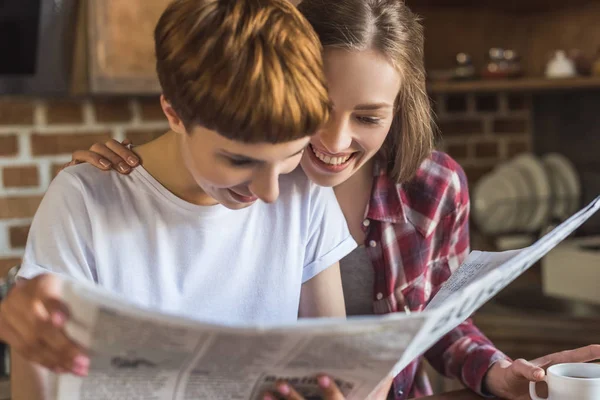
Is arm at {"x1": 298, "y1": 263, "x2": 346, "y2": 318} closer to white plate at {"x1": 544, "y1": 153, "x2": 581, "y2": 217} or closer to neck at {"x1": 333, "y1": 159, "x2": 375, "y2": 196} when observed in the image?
neck at {"x1": 333, "y1": 159, "x2": 375, "y2": 196}

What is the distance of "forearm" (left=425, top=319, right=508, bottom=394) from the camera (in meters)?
1.15

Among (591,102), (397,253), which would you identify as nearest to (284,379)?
(397,253)

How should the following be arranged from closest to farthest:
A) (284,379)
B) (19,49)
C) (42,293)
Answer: (42,293), (284,379), (19,49)

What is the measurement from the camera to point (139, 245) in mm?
1009

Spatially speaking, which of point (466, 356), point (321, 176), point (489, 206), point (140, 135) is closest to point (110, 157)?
point (321, 176)

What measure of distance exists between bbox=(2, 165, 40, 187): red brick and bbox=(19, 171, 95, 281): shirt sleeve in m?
1.19

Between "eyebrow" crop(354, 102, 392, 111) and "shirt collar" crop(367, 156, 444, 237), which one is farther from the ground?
"eyebrow" crop(354, 102, 392, 111)

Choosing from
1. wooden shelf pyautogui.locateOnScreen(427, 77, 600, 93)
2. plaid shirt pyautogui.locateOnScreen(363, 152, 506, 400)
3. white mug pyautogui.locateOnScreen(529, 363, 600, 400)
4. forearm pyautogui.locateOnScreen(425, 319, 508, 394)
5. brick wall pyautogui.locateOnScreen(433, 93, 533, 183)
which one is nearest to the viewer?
white mug pyautogui.locateOnScreen(529, 363, 600, 400)

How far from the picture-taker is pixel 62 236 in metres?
0.94

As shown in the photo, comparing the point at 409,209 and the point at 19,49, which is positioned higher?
the point at 19,49

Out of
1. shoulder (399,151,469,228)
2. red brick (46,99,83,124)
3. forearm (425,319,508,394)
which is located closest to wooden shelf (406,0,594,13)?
red brick (46,99,83,124)

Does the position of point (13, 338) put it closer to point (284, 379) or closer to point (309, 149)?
point (284, 379)

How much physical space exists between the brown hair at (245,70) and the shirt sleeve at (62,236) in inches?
7.8

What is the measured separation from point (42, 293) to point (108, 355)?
9 cm
